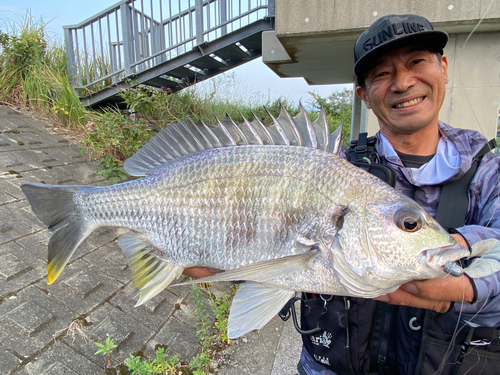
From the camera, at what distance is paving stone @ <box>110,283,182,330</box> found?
2.65 m

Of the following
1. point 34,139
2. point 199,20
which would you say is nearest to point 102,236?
point 34,139

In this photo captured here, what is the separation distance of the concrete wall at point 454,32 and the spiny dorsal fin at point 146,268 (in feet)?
10.4

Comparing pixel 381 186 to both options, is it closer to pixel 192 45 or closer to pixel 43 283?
→ pixel 43 283

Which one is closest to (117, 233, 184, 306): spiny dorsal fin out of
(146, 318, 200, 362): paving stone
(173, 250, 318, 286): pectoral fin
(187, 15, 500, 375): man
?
(187, 15, 500, 375): man

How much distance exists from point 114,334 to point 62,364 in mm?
399

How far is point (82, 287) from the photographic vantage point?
8.77 feet

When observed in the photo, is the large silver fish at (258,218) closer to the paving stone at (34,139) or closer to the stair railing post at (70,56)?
the paving stone at (34,139)

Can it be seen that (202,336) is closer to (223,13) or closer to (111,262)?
(111,262)

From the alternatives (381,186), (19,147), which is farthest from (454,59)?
(19,147)

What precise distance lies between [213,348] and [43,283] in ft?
5.27

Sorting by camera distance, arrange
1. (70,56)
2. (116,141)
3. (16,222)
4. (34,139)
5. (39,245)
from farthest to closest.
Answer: (70,56) → (34,139) → (116,141) → (16,222) → (39,245)

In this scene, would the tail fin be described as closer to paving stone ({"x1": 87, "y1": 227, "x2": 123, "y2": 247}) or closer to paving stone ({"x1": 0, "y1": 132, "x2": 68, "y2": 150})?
paving stone ({"x1": 87, "y1": 227, "x2": 123, "y2": 247})

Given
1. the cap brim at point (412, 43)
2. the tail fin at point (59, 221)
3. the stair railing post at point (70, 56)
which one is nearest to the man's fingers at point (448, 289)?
the cap brim at point (412, 43)

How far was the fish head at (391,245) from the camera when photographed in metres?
1.04
